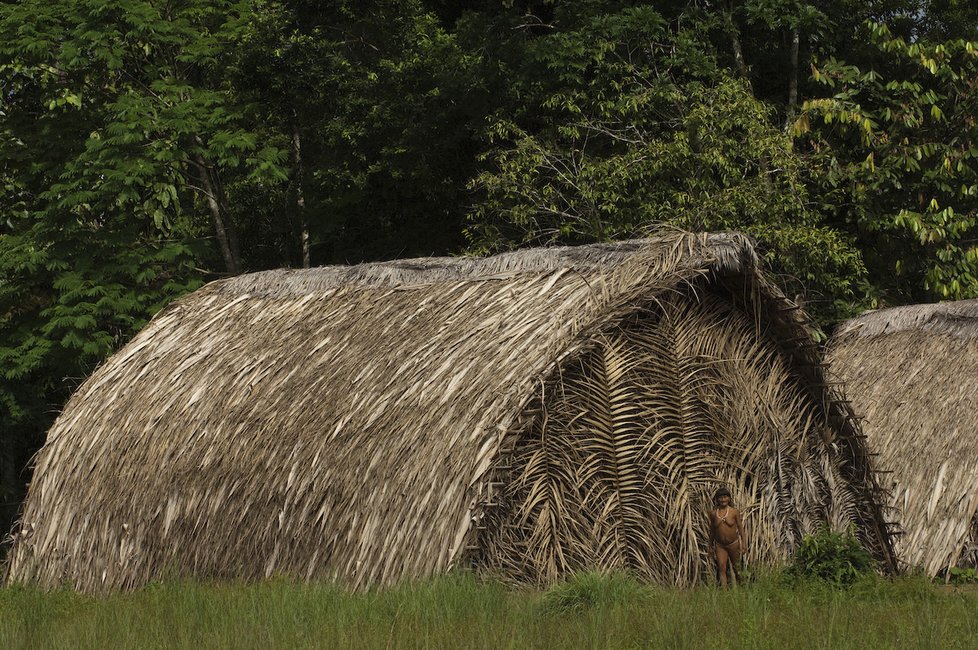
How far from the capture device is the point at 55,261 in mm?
18094

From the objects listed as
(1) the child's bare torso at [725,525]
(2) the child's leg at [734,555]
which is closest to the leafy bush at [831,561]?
(2) the child's leg at [734,555]

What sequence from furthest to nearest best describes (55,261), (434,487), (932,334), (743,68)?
1. (743,68)
2. (55,261)
3. (932,334)
4. (434,487)

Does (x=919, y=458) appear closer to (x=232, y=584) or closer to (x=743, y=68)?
(x=232, y=584)

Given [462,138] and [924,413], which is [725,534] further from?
[462,138]

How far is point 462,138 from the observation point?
2361 cm

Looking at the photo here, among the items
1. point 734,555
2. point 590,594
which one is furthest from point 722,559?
point 590,594

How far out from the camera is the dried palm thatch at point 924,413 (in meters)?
13.9

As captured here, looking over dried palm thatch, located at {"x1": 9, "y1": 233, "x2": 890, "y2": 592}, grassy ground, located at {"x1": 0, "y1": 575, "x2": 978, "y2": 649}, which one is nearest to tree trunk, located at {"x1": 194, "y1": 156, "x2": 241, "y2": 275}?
dried palm thatch, located at {"x1": 9, "y1": 233, "x2": 890, "y2": 592}

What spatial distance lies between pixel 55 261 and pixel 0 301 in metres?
1.60

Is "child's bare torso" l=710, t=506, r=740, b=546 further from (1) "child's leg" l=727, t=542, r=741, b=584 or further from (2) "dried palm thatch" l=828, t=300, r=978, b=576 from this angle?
(2) "dried palm thatch" l=828, t=300, r=978, b=576

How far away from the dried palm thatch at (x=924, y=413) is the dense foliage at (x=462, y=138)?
176 cm

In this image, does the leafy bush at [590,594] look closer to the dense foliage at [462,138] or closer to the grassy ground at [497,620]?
the grassy ground at [497,620]

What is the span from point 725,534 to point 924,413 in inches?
212

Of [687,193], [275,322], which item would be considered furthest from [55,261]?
[687,193]
